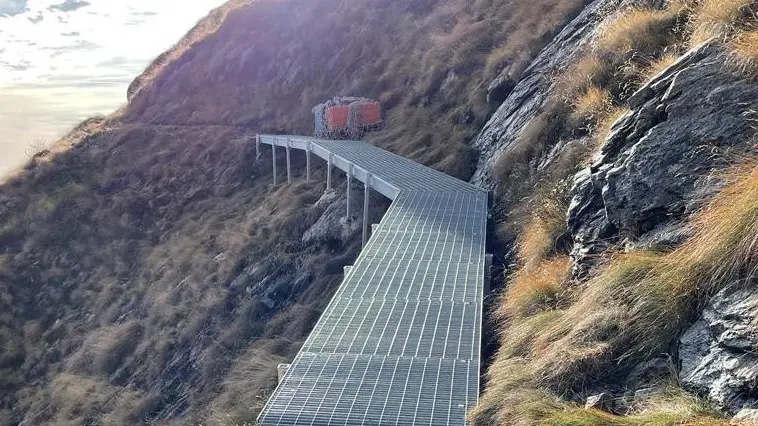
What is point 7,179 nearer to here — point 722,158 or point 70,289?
point 70,289

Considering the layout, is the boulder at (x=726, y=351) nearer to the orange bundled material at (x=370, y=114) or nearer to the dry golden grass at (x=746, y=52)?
the dry golden grass at (x=746, y=52)

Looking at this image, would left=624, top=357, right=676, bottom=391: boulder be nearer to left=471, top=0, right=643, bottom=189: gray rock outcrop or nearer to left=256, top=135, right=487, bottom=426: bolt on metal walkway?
left=256, top=135, right=487, bottom=426: bolt on metal walkway

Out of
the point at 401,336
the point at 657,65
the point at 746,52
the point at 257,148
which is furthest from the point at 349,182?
the point at 257,148

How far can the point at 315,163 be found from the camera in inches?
888

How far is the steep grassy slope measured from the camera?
13953 millimetres

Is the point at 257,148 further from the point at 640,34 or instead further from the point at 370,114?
the point at 640,34

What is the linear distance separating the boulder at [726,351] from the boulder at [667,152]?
105 cm

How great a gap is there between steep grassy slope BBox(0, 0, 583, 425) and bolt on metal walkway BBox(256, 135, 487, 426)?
2.55 metres

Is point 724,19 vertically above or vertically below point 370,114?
above

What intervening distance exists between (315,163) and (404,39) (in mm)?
9640

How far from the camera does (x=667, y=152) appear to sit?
5.75m

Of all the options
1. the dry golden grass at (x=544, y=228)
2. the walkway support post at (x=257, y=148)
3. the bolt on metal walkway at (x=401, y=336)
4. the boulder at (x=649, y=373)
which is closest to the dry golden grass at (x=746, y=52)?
the dry golden grass at (x=544, y=228)

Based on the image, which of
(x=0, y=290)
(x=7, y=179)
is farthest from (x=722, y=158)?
(x=7, y=179)

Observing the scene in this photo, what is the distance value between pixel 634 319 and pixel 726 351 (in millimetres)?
789
